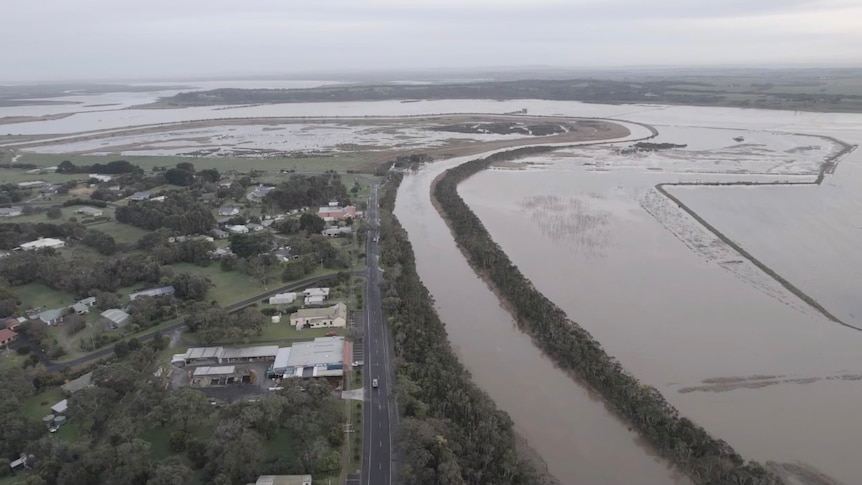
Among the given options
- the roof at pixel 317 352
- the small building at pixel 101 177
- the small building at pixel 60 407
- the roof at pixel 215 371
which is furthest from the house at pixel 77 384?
the small building at pixel 101 177

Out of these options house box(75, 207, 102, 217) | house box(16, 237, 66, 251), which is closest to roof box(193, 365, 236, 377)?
house box(16, 237, 66, 251)

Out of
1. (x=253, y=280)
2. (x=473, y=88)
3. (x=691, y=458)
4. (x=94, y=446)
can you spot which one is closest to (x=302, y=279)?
(x=253, y=280)

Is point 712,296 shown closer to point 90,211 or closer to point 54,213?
point 90,211

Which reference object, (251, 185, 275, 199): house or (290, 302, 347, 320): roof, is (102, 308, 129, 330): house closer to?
(290, 302, 347, 320): roof

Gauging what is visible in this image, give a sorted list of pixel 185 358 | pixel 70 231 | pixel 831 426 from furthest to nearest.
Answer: pixel 70 231 < pixel 185 358 < pixel 831 426

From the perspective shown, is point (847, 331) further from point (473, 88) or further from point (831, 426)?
point (473, 88)
